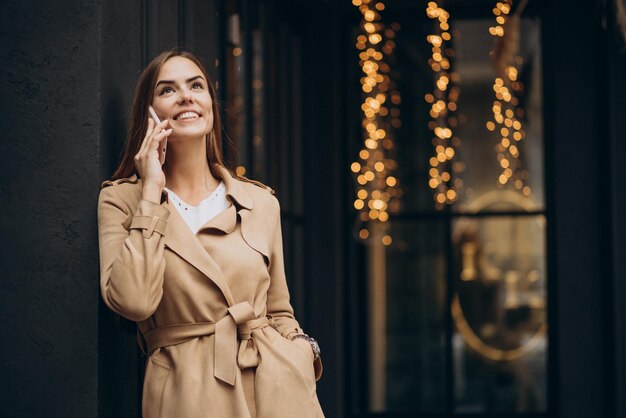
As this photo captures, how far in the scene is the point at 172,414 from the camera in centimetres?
328

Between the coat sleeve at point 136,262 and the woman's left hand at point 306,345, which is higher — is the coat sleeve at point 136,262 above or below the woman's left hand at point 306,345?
above

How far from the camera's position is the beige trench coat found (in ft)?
10.5

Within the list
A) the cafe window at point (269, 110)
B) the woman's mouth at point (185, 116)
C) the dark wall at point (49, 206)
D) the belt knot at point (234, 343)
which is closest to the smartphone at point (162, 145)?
the woman's mouth at point (185, 116)

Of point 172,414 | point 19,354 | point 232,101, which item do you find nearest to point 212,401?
point 172,414

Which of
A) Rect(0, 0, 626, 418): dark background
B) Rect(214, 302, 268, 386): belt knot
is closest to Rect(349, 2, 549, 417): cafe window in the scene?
Rect(0, 0, 626, 418): dark background

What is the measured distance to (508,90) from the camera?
9359mm

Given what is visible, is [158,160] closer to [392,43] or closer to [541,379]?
[392,43]

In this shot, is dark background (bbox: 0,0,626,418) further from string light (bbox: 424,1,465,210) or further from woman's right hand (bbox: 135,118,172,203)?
string light (bbox: 424,1,465,210)

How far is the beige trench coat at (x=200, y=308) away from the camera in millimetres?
3195

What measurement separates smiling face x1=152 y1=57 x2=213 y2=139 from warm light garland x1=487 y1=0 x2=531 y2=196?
370 cm

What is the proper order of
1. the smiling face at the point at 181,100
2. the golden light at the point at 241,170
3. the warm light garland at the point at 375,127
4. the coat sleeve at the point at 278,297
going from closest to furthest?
1. the smiling face at the point at 181,100
2. the coat sleeve at the point at 278,297
3. the golden light at the point at 241,170
4. the warm light garland at the point at 375,127

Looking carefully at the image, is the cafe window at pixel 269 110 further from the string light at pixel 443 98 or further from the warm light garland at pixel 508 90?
the warm light garland at pixel 508 90

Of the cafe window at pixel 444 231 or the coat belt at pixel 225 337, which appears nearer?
the coat belt at pixel 225 337

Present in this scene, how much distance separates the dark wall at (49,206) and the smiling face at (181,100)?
0.73 ft
